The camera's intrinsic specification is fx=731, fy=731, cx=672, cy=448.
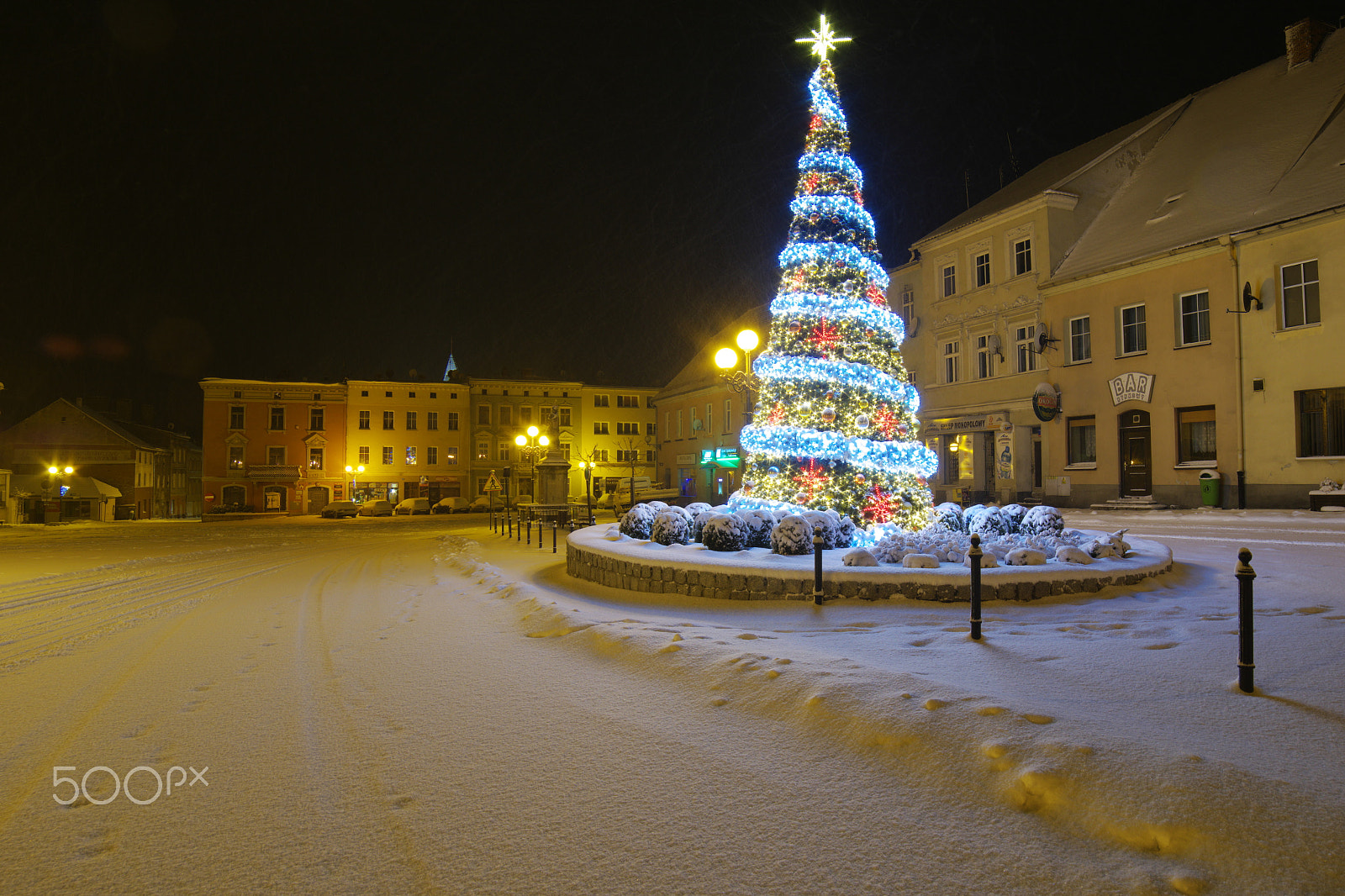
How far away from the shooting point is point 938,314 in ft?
97.1

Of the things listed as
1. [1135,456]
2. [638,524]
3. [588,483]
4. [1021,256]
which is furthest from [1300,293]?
[588,483]

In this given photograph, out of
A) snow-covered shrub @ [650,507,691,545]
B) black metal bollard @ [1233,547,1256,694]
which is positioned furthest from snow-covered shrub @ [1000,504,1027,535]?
black metal bollard @ [1233,547,1256,694]

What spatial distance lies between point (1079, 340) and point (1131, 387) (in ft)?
8.65

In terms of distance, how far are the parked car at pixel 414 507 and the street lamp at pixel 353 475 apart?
25.8 ft

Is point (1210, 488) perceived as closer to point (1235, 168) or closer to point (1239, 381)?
point (1239, 381)

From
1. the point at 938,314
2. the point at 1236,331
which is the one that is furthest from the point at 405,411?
the point at 1236,331

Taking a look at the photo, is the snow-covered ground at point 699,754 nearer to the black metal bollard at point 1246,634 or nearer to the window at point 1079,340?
the black metal bollard at point 1246,634

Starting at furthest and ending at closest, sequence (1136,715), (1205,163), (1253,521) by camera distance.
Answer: (1205,163) → (1253,521) → (1136,715)

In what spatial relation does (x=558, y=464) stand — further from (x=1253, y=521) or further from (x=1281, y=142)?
(x=1281, y=142)

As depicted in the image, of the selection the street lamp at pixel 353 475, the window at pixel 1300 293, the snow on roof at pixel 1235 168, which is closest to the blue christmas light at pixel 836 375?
the window at pixel 1300 293

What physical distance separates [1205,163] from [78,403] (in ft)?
232

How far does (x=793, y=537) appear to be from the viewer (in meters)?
10.3

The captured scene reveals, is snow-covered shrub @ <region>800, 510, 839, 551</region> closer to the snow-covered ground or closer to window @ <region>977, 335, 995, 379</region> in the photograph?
the snow-covered ground

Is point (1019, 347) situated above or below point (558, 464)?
above
